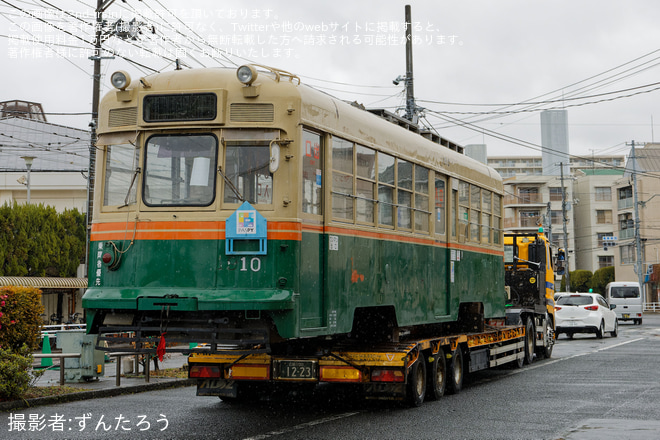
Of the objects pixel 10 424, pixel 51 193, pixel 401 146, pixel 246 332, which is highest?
pixel 51 193

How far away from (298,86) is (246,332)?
110 inches

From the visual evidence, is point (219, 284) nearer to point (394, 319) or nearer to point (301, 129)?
point (301, 129)

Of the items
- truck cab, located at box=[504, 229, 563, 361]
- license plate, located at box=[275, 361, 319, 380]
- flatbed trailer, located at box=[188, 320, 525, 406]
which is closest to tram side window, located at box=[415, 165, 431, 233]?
flatbed trailer, located at box=[188, 320, 525, 406]

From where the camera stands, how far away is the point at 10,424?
32.6 feet

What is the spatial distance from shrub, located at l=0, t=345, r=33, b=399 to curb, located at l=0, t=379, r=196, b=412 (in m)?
0.14

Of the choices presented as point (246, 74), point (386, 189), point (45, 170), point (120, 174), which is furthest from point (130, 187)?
point (45, 170)

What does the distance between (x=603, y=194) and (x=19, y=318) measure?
70803 mm

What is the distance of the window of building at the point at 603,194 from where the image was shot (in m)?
75.9

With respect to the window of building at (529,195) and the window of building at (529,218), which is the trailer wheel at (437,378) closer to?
the window of building at (529,218)

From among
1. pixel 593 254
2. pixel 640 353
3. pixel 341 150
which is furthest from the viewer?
pixel 593 254

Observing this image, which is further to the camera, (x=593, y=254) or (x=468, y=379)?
(x=593, y=254)

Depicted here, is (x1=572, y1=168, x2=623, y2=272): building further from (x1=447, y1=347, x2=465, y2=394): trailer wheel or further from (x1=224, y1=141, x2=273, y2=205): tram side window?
(x1=224, y1=141, x2=273, y2=205): tram side window

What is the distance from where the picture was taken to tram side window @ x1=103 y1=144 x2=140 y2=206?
29.0ft

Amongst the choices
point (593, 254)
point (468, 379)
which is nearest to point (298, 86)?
point (468, 379)
